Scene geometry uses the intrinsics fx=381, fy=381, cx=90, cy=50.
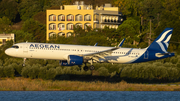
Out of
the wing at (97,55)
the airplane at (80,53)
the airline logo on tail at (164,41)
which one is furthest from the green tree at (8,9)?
the wing at (97,55)

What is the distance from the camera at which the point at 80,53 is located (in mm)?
62344

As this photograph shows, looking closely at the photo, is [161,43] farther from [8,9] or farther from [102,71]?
[8,9]

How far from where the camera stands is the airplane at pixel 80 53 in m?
60.2

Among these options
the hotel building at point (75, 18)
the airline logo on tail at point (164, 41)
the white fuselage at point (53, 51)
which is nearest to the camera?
the white fuselage at point (53, 51)

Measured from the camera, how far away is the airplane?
198 ft

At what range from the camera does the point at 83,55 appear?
62.0m

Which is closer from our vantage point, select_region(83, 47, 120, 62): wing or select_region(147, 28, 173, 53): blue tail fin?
select_region(83, 47, 120, 62): wing

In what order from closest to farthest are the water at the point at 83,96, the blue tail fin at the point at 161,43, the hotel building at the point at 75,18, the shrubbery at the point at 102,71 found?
the water at the point at 83,96
the blue tail fin at the point at 161,43
the shrubbery at the point at 102,71
the hotel building at the point at 75,18

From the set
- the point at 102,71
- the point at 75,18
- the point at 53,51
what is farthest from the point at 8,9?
the point at 53,51

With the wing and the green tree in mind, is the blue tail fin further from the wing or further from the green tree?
the green tree

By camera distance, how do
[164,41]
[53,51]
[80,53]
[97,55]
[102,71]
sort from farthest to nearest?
1. [102,71]
2. [164,41]
3. [80,53]
4. [97,55]
5. [53,51]

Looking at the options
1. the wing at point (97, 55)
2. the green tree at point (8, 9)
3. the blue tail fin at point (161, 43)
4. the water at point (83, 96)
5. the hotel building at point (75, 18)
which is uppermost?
the green tree at point (8, 9)

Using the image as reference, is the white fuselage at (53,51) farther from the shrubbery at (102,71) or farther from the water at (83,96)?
the shrubbery at (102,71)

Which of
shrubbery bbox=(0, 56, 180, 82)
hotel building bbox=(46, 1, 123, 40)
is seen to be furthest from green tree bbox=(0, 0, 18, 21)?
shrubbery bbox=(0, 56, 180, 82)
